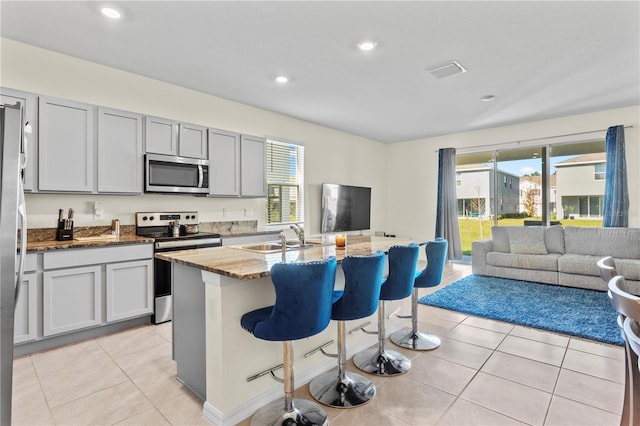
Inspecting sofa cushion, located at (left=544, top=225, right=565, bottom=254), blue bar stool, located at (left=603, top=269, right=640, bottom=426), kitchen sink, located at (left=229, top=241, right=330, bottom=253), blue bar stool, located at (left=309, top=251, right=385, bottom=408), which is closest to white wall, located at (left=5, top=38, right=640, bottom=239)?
sofa cushion, located at (left=544, top=225, right=565, bottom=254)

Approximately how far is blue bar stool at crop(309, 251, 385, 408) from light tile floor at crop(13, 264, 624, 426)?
0.08 m

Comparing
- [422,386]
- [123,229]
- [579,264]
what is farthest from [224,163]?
[579,264]

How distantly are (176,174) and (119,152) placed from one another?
615 mm

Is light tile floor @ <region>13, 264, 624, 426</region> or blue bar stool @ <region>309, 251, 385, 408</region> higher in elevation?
blue bar stool @ <region>309, 251, 385, 408</region>

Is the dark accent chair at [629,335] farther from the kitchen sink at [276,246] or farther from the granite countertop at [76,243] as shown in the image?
the granite countertop at [76,243]

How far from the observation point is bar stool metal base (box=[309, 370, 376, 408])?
207cm

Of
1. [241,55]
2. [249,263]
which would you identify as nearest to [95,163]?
[241,55]

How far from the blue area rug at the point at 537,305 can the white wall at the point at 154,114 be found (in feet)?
8.72

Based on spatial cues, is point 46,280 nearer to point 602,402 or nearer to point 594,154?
point 602,402

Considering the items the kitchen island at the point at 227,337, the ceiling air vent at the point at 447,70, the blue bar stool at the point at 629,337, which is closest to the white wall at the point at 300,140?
the kitchen island at the point at 227,337

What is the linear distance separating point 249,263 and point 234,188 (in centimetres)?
270

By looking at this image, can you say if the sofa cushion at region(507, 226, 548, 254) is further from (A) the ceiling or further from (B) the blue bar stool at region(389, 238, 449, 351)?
(B) the blue bar stool at region(389, 238, 449, 351)

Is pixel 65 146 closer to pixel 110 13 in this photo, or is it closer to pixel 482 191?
pixel 110 13

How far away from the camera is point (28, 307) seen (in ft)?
9.07
